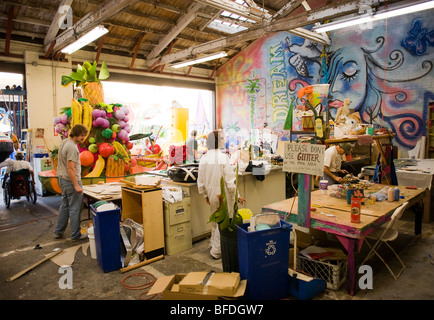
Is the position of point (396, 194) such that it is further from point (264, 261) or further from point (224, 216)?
point (224, 216)

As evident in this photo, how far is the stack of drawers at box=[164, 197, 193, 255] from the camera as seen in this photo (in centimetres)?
399

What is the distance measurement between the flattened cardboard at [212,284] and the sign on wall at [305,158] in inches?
49.3

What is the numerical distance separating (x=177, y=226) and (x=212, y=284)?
1597 mm

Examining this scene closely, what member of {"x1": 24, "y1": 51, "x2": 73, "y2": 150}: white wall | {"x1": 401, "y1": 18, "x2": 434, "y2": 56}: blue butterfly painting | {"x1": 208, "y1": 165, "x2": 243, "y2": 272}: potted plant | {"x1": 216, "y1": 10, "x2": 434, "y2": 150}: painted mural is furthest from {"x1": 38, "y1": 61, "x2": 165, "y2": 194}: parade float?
{"x1": 401, "y1": 18, "x2": 434, "y2": 56}: blue butterfly painting

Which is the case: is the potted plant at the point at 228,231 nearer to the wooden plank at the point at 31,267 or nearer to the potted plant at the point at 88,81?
the wooden plank at the point at 31,267

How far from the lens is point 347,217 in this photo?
3.09 metres

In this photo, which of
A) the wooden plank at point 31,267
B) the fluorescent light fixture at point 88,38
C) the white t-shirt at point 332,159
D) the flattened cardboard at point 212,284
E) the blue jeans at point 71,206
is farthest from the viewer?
the fluorescent light fixture at point 88,38

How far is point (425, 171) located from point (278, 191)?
264 centimetres

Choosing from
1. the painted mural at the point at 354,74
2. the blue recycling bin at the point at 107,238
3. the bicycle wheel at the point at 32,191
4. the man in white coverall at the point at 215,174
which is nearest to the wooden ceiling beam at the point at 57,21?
the bicycle wheel at the point at 32,191

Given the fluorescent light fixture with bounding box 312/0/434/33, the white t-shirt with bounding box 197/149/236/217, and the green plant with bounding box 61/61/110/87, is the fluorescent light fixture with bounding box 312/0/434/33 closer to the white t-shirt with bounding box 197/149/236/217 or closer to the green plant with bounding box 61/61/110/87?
the white t-shirt with bounding box 197/149/236/217

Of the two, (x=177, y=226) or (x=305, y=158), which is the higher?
(x=305, y=158)

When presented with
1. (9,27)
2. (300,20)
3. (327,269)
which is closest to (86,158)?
(9,27)

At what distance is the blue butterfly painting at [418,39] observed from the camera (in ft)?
24.4
